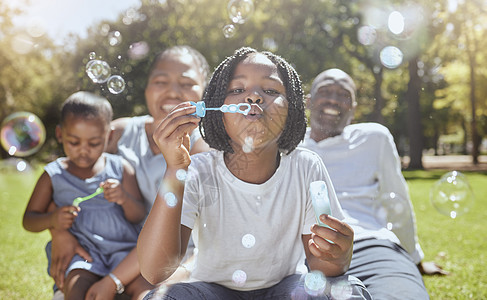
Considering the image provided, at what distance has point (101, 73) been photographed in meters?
2.16

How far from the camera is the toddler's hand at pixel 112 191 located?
1973 millimetres

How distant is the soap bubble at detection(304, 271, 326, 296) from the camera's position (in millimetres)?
1312

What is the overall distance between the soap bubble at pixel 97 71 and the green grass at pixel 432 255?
4.98 ft

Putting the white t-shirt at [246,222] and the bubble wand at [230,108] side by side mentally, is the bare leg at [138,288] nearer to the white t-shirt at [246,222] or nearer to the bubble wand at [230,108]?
the white t-shirt at [246,222]

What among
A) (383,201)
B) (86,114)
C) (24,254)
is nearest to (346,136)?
(383,201)

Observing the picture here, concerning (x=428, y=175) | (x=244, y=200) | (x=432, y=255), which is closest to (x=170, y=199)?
(x=244, y=200)

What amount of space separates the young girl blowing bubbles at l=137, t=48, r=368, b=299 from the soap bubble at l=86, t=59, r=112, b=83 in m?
0.82

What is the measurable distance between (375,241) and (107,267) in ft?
4.15

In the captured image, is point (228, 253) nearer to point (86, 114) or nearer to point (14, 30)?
point (86, 114)

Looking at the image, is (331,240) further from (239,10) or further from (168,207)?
(239,10)

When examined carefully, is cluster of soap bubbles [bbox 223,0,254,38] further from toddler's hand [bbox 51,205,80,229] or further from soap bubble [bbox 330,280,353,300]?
soap bubble [bbox 330,280,353,300]

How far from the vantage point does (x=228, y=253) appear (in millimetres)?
1440

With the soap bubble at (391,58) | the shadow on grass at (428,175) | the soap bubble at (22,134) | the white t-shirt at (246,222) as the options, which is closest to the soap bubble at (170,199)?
the white t-shirt at (246,222)

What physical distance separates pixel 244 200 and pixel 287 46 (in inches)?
474
